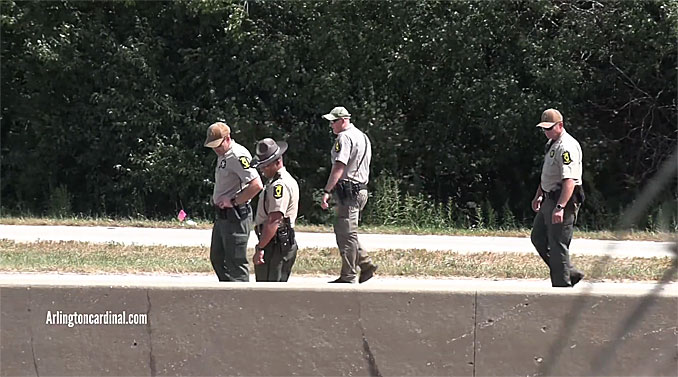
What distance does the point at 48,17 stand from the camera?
1967 centimetres

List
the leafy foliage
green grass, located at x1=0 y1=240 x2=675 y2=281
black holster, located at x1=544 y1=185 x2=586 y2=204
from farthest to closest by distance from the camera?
the leafy foliage < green grass, located at x1=0 y1=240 x2=675 y2=281 < black holster, located at x1=544 y1=185 x2=586 y2=204

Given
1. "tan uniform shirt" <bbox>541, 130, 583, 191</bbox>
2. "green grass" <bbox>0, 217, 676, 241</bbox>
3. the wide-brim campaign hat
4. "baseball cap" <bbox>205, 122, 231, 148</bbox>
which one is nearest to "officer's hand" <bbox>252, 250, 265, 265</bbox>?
the wide-brim campaign hat

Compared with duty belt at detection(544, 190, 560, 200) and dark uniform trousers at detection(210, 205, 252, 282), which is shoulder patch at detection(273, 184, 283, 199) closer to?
dark uniform trousers at detection(210, 205, 252, 282)

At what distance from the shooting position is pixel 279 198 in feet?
23.8

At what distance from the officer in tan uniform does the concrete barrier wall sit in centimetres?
188

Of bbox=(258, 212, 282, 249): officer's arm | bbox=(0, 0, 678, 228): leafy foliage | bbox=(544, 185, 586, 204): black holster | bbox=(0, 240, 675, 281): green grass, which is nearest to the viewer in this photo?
bbox=(258, 212, 282, 249): officer's arm

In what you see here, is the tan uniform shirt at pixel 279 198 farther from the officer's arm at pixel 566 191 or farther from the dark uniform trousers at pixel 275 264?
the officer's arm at pixel 566 191

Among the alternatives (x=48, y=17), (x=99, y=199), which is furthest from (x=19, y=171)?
(x=48, y=17)

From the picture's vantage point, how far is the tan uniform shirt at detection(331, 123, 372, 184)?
27.6 feet

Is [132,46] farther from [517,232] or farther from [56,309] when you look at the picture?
[56,309]

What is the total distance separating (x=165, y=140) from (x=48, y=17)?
11.1 ft

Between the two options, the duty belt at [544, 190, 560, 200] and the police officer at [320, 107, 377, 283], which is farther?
the police officer at [320, 107, 377, 283]

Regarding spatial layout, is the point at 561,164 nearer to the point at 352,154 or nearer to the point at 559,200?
the point at 559,200

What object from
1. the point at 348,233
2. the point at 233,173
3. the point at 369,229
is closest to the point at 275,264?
the point at 233,173
